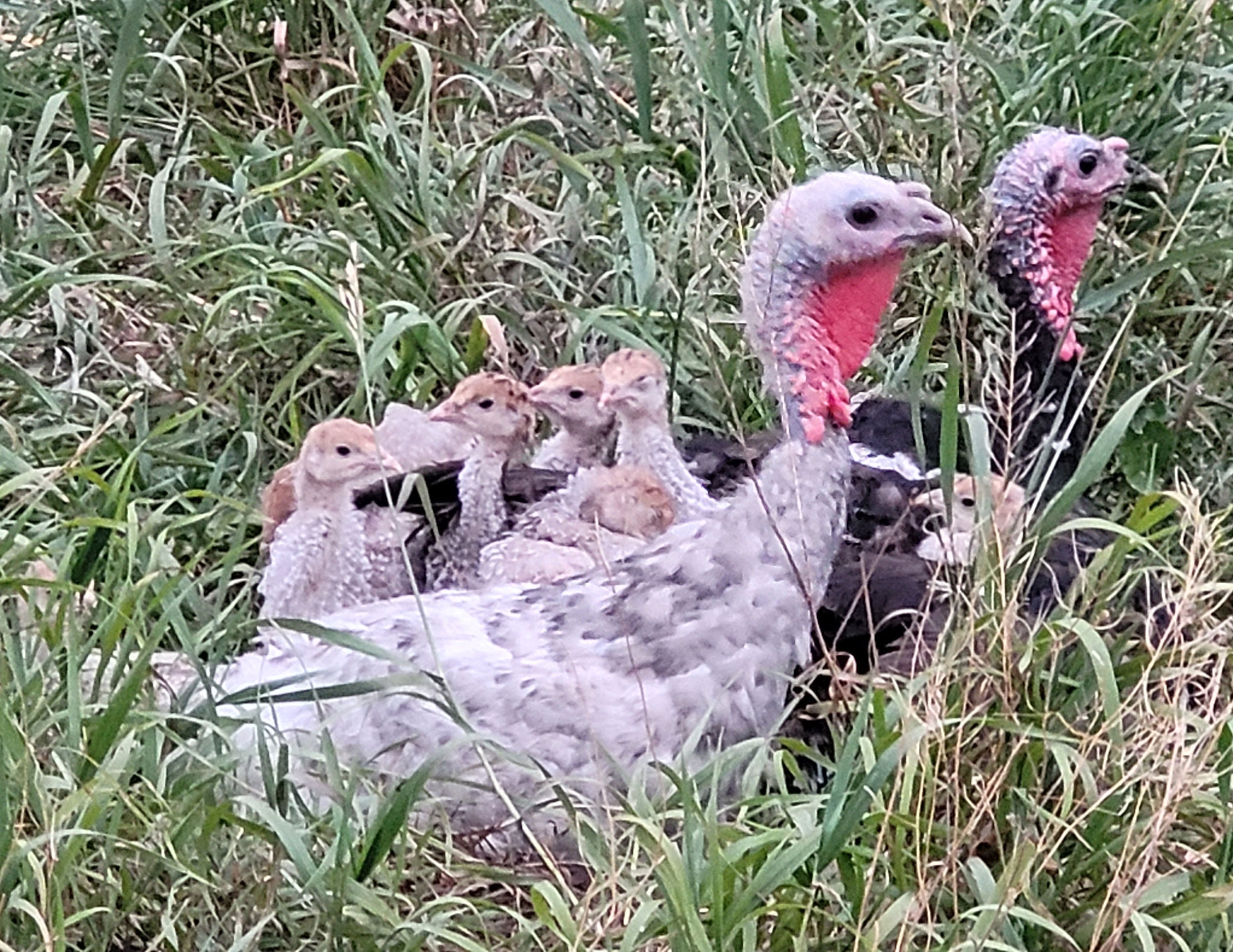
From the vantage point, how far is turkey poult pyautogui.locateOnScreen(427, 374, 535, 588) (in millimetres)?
3838

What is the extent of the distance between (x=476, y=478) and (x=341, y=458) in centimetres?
31

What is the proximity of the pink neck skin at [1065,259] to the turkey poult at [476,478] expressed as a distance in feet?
3.31

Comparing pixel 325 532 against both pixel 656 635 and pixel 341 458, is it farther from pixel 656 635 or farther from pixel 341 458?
pixel 656 635

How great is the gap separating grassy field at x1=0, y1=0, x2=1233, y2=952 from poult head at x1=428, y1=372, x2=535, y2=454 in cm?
17

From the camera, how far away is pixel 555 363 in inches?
173

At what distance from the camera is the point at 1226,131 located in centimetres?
434

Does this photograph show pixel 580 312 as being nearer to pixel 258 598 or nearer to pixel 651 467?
pixel 651 467

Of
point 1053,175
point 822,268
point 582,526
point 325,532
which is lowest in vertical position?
point 582,526

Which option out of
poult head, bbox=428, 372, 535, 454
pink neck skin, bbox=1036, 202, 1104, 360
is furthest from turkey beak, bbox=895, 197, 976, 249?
poult head, bbox=428, 372, 535, 454

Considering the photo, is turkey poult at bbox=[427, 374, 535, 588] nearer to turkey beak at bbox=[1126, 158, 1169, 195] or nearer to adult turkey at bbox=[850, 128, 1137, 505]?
adult turkey at bbox=[850, 128, 1137, 505]

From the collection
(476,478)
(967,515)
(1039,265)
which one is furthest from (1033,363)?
(476,478)

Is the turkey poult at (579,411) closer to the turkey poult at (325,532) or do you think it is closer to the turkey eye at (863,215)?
the turkey poult at (325,532)

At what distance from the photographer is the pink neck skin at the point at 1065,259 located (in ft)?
13.2

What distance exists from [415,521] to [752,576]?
0.96 m
